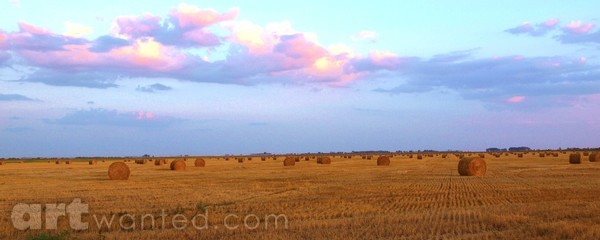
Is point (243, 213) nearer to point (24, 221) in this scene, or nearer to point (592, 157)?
point (24, 221)

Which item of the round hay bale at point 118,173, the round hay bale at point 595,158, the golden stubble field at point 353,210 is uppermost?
the round hay bale at point 595,158

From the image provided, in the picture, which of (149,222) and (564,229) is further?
(149,222)

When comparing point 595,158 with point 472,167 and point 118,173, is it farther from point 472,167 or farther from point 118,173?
point 118,173

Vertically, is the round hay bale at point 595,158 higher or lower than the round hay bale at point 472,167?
higher

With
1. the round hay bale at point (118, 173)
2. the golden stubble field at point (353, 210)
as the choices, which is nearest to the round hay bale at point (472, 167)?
the golden stubble field at point (353, 210)

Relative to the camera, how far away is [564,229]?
40.8ft

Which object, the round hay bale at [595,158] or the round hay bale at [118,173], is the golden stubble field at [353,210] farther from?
the round hay bale at [595,158]

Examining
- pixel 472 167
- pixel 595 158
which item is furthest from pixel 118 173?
pixel 595 158

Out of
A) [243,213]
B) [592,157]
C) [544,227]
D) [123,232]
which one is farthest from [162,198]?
[592,157]

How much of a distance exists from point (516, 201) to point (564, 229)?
700 centimetres

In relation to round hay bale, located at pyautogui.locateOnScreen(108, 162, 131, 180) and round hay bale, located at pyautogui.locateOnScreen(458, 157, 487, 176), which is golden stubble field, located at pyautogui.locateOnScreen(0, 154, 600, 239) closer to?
round hay bale, located at pyautogui.locateOnScreen(458, 157, 487, 176)

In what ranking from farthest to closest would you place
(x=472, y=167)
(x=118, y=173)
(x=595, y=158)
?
(x=595, y=158)
(x=118, y=173)
(x=472, y=167)

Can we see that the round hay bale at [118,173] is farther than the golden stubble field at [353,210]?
Yes

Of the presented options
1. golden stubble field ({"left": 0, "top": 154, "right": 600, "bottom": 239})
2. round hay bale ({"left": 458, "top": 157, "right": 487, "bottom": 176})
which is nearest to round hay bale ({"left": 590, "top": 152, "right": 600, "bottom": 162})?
round hay bale ({"left": 458, "top": 157, "right": 487, "bottom": 176})
